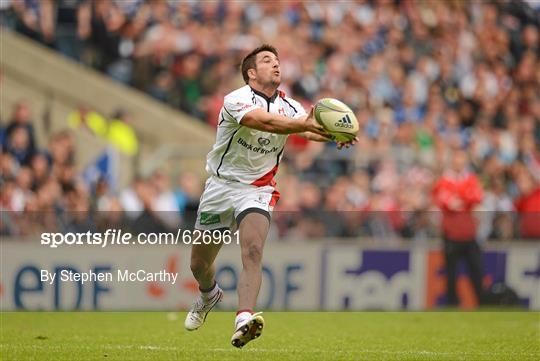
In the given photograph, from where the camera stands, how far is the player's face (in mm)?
10422

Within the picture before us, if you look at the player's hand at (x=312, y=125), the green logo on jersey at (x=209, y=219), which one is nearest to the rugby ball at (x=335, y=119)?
the player's hand at (x=312, y=125)

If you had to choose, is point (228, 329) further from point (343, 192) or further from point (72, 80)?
point (72, 80)

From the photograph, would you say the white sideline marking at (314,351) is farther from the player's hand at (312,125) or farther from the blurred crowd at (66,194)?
the blurred crowd at (66,194)

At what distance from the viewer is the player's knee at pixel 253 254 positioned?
32.5ft

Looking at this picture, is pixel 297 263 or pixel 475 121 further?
pixel 475 121

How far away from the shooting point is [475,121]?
74.9 ft

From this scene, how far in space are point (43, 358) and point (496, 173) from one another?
12024mm

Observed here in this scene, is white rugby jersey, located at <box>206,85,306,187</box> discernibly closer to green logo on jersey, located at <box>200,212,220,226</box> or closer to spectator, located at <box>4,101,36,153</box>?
green logo on jersey, located at <box>200,212,220,226</box>

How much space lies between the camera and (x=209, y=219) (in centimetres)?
1065

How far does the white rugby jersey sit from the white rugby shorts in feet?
0.21

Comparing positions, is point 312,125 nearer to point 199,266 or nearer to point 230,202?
point 230,202

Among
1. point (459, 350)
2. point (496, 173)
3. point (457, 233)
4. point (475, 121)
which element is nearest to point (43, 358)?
point (459, 350)

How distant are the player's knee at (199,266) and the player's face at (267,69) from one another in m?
1.67

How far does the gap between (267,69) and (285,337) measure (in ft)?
9.92
